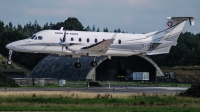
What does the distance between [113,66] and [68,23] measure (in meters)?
45.2

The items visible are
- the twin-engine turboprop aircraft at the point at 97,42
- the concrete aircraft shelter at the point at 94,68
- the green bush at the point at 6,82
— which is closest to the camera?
the twin-engine turboprop aircraft at the point at 97,42

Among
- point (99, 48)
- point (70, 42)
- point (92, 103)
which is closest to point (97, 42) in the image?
point (99, 48)

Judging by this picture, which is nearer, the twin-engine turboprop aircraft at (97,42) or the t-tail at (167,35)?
the twin-engine turboprop aircraft at (97,42)

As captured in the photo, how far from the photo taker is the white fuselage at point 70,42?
211 ft

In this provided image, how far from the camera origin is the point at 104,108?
1738 inches

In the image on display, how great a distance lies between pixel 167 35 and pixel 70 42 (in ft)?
46.9

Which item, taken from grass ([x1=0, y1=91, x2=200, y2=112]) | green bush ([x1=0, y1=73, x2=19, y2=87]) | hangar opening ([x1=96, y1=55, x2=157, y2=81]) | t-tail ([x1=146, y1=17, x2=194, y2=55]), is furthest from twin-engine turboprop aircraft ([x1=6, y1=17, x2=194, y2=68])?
hangar opening ([x1=96, y1=55, x2=157, y2=81])

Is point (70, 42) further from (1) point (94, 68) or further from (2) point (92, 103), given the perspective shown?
(1) point (94, 68)

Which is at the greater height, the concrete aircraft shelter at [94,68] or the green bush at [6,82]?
the concrete aircraft shelter at [94,68]

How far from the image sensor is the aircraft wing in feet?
212

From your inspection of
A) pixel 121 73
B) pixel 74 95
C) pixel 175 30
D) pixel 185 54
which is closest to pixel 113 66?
pixel 121 73

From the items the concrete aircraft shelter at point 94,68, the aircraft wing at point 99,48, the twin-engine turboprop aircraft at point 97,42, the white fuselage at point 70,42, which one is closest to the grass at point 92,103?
the white fuselage at point 70,42

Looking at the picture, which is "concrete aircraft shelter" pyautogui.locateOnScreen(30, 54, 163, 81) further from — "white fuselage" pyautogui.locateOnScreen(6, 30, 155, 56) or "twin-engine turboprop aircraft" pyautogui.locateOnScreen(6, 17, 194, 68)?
"white fuselage" pyautogui.locateOnScreen(6, 30, 155, 56)

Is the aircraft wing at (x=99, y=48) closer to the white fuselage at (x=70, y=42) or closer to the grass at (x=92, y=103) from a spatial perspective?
the white fuselage at (x=70, y=42)
